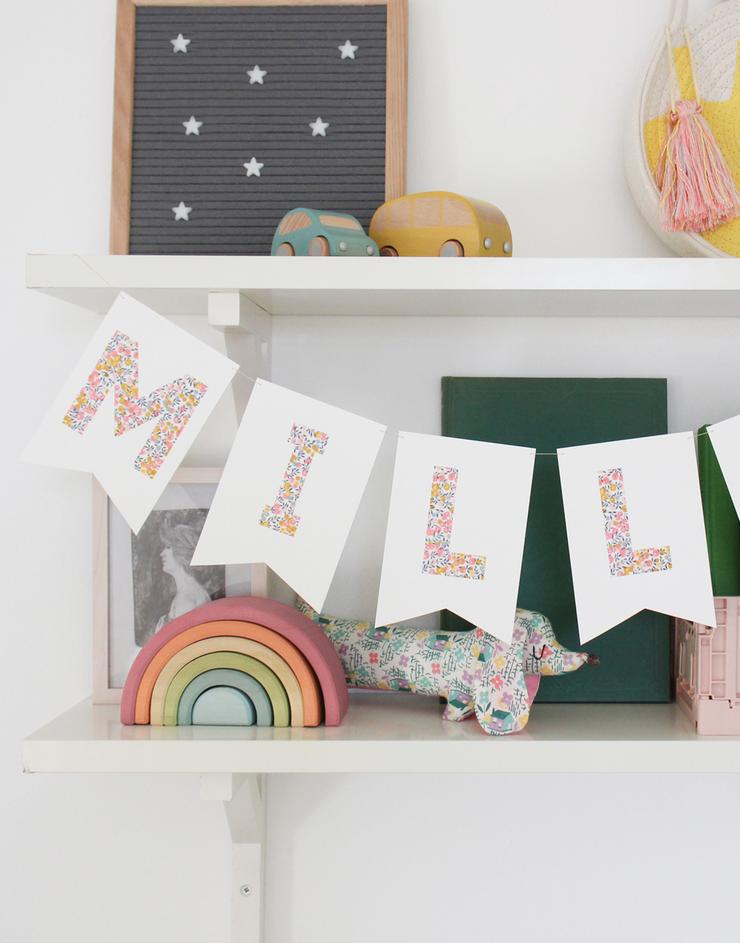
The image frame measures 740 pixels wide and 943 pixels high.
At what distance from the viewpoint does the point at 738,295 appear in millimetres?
958

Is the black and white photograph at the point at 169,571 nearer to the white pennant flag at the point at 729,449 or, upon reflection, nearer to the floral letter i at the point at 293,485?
the floral letter i at the point at 293,485

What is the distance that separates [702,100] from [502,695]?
68 cm

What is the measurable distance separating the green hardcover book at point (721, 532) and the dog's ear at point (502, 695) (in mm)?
217

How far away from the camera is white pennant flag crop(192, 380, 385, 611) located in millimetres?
921

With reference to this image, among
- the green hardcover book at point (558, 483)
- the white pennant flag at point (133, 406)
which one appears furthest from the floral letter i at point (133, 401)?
the green hardcover book at point (558, 483)

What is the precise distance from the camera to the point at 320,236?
95 cm

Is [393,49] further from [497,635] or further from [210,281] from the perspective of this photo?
[497,635]

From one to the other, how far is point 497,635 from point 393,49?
67 centimetres

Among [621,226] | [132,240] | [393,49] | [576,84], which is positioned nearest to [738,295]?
[621,226]

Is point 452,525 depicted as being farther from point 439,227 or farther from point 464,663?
point 439,227
